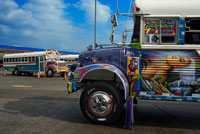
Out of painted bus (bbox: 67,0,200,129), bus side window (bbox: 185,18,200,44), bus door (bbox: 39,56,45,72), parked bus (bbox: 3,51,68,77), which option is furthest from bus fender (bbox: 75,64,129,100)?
bus door (bbox: 39,56,45,72)

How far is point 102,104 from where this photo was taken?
4.03m

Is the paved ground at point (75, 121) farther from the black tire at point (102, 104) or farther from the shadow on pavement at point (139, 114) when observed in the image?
the black tire at point (102, 104)

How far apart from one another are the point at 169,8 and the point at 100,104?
2531 mm

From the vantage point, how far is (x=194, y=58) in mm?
3736

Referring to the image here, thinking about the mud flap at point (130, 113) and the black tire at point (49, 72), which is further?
the black tire at point (49, 72)

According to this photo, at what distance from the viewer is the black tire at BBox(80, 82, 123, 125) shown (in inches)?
156

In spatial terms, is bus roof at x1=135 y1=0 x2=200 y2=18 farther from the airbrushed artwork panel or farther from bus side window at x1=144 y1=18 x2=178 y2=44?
the airbrushed artwork panel

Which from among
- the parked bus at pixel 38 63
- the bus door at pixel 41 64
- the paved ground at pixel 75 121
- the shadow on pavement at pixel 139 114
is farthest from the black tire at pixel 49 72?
the paved ground at pixel 75 121

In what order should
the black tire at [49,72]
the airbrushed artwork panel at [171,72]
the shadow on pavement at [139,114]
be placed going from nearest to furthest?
the airbrushed artwork panel at [171,72], the shadow on pavement at [139,114], the black tire at [49,72]

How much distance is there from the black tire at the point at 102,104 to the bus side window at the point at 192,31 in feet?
6.13

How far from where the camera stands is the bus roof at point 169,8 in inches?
150

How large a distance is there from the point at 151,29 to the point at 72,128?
8.96 ft

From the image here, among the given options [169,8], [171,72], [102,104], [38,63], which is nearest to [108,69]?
[102,104]

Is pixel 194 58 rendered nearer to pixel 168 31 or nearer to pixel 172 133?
pixel 168 31
